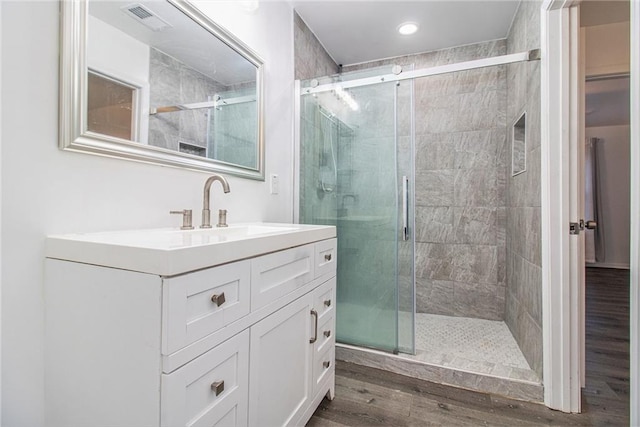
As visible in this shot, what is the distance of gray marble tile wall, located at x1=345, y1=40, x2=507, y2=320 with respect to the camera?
2.60m

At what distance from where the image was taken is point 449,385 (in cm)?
172

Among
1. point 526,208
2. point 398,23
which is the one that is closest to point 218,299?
point 526,208

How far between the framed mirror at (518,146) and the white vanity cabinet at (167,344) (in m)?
1.84

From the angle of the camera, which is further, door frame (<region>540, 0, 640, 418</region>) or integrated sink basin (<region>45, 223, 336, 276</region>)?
door frame (<region>540, 0, 640, 418</region>)

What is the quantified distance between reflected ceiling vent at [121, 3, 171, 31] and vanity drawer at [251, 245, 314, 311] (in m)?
1.00

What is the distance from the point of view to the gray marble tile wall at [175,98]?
48.6 inches

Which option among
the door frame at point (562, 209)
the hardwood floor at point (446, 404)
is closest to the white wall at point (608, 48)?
the door frame at point (562, 209)

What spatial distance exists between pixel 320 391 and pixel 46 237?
1.18 metres

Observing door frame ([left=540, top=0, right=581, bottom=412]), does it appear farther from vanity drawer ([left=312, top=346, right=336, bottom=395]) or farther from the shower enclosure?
vanity drawer ([left=312, top=346, right=336, bottom=395])

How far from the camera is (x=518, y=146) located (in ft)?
7.31

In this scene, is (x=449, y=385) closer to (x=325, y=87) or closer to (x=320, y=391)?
(x=320, y=391)

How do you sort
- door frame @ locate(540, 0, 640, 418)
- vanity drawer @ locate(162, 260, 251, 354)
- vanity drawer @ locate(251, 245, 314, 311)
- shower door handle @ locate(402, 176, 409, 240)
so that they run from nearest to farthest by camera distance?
vanity drawer @ locate(162, 260, 251, 354)
vanity drawer @ locate(251, 245, 314, 311)
door frame @ locate(540, 0, 640, 418)
shower door handle @ locate(402, 176, 409, 240)

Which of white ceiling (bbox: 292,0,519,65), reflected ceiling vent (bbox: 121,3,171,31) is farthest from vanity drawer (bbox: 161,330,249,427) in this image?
white ceiling (bbox: 292,0,519,65)

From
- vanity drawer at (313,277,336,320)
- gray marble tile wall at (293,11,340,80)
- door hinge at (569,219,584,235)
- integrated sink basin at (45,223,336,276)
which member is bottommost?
vanity drawer at (313,277,336,320)
